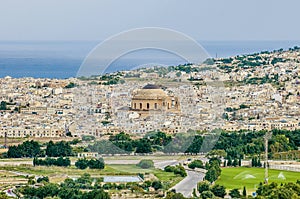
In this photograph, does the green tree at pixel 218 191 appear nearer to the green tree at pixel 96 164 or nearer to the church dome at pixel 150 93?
the green tree at pixel 96 164

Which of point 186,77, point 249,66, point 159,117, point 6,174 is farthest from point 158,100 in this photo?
point 249,66

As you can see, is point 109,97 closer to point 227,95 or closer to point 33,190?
point 227,95

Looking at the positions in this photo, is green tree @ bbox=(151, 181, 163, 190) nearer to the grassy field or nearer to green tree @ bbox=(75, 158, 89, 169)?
the grassy field

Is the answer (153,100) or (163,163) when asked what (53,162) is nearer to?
(163,163)

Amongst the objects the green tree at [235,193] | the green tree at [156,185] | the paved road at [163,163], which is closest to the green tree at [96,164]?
the paved road at [163,163]

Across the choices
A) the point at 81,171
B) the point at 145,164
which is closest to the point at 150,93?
the point at 145,164

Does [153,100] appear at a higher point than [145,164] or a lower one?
higher

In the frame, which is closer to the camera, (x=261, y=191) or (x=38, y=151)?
(x=261, y=191)
